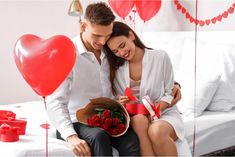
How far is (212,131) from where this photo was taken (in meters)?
1.78

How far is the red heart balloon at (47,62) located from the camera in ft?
4.01

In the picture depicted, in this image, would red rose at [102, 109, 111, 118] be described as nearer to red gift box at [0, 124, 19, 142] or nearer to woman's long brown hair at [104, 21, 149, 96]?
woman's long brown hair at [104, 21, 149, 96]

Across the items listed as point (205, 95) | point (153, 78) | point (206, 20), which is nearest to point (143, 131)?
point (153, 78)

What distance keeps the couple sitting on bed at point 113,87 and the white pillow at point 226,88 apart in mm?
398

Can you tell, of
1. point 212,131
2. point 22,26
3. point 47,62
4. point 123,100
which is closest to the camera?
point 47,62

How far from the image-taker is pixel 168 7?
2244 millimetres

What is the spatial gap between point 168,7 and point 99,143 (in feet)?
3.86

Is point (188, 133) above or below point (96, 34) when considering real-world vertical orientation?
below

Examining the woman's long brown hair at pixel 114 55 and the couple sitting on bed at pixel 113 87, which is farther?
the woman's long brown hair at pixel 114 55

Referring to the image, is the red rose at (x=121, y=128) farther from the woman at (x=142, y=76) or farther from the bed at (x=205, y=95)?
the bed at (x=205, y=95)

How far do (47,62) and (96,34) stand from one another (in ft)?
0.82

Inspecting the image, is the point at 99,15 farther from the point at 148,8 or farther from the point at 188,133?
the point at 148,8

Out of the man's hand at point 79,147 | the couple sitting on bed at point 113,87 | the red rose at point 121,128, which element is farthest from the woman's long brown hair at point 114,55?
the man's hand at point 79,147

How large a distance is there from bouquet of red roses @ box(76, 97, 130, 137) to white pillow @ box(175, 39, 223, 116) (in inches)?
20.5
